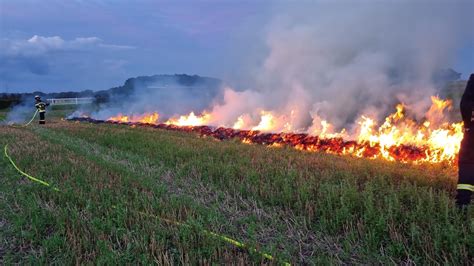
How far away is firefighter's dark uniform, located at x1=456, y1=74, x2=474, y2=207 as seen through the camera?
5168 millimetres

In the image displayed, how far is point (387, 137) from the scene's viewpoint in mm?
12836

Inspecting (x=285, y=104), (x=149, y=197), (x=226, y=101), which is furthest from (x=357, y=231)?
(x=226, y=101)

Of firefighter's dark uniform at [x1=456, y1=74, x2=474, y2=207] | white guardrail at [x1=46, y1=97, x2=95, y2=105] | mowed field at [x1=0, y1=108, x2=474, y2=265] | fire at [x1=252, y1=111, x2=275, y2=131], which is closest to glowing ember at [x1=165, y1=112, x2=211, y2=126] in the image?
fire at [x1=252, y1=111, x2=275, y2=131]

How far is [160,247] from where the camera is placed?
4.12 meters

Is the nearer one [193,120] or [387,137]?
[387,137]

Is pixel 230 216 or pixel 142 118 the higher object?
pixel 142 118

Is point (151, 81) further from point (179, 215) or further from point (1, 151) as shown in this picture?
point (179, 215)

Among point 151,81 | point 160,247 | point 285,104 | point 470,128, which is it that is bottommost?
point 160,247

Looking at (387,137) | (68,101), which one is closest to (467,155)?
(387,137)

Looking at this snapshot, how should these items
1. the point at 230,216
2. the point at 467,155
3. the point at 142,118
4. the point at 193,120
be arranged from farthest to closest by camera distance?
the point at 142,118
the point at 193,120
the point at 230,216
the point at 467,155

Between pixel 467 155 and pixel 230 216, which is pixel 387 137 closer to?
pixel 467 155

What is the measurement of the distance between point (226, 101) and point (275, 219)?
60.6ft

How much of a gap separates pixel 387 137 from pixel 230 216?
8869 millimetres

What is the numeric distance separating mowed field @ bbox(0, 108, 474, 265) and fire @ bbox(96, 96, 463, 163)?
247cm
